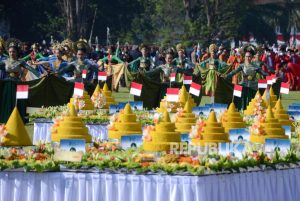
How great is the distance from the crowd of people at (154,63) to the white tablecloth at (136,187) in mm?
11611

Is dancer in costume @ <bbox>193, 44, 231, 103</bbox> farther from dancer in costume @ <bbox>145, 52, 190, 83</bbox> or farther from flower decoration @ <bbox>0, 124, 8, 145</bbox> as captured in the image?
Answer: flower decoration @ <bbox>0, 124, 8, 145</bbox>

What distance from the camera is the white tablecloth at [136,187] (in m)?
17.1

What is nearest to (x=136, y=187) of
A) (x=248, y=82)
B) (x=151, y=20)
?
(x=248, y=82)

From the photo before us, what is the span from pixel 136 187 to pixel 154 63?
29877mm

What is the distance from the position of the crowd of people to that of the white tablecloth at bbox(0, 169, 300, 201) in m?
11.6

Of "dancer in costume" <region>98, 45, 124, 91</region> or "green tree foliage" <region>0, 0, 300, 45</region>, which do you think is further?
"green tree foliage" <region>0, 0, 300, 45</region>

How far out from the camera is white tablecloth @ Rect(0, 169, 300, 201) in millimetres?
17141

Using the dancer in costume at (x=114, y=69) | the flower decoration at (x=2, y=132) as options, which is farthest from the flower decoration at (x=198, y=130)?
the dancer in costume at (x=114, y=69)

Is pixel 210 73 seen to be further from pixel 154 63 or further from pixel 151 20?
pixel 151 20

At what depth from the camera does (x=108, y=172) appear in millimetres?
17734

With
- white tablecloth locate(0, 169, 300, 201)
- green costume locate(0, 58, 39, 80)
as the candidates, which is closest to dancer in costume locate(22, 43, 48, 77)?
green costume locate(0, 58, 39, 80)

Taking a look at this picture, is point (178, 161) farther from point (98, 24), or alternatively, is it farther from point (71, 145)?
point (98, 24)

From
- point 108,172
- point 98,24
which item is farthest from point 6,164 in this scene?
Result: point 98,24

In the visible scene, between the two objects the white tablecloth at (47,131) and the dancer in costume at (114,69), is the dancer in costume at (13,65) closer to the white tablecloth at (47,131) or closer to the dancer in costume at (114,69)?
the white tablecloth at (47,131)
